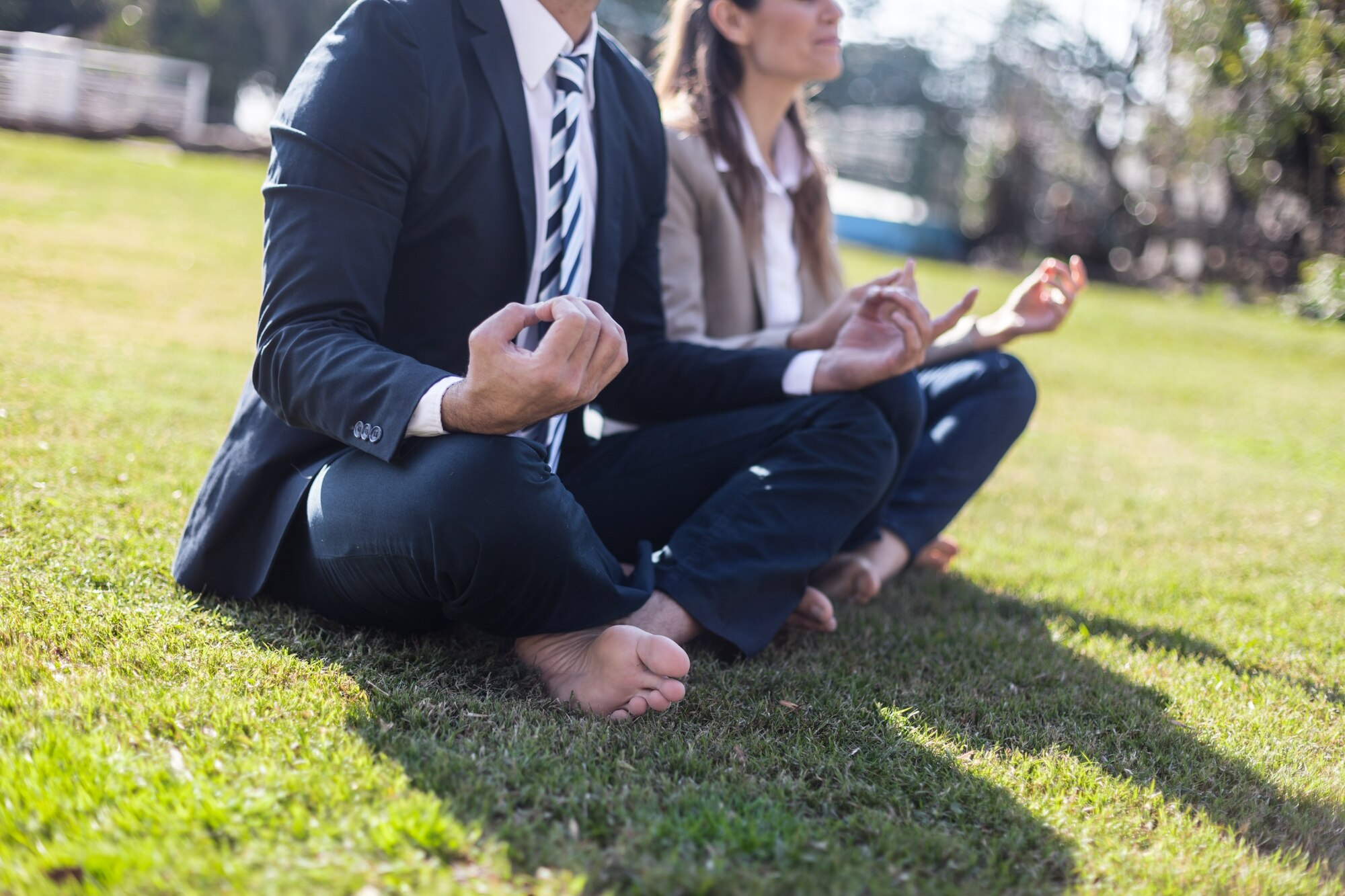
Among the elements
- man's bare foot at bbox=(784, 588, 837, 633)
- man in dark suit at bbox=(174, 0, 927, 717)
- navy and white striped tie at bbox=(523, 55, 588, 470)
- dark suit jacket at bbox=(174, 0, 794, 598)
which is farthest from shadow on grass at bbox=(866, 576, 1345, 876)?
dark suit jacket at bbox=(174, 0, 794, 598)

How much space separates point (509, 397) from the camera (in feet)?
5.78

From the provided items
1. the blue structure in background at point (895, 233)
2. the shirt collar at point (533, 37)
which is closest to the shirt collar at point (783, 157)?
the shirt collar at point (533, 37)

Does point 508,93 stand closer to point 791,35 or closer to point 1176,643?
point 791,35

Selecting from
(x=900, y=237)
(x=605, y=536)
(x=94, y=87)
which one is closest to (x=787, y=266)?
(x=605, y=536)

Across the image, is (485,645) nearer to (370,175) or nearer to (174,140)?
(370,175)

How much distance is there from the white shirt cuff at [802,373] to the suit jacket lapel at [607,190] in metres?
0.49

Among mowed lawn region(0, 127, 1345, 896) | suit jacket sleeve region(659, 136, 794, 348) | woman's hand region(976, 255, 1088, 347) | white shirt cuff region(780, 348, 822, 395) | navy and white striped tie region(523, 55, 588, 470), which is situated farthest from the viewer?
woman's hand region(976, 255, 1088, 347)

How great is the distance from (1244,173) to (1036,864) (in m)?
4.62

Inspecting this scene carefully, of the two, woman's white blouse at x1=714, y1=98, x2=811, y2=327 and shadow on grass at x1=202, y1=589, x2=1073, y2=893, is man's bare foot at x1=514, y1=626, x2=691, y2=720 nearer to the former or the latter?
shadow on grass at x1=202, y1=589, x2=1073, y2=893

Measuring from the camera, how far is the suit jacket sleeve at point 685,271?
300 cm

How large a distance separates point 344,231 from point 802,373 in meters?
1.16

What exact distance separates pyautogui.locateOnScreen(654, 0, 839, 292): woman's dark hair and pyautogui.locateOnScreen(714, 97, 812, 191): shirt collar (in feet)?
0.05

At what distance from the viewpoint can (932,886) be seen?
5.05ft

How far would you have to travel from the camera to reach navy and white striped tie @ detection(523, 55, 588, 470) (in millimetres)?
2340
